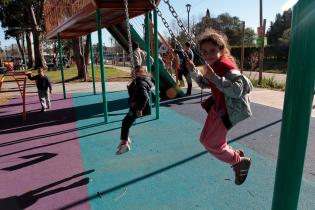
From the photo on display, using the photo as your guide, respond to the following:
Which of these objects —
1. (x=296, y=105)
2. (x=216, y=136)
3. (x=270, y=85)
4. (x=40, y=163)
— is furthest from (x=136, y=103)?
(x=270, y=85)

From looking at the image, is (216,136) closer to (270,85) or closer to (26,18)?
(270,85)

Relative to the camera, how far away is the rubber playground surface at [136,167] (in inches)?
147

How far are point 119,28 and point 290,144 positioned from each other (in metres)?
11.0

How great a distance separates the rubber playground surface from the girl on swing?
0.81 metres

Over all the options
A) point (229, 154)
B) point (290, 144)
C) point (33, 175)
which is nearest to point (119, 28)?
point (33, 175)

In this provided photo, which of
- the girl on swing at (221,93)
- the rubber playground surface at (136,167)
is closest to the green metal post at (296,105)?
the girl on swing at (221,93)

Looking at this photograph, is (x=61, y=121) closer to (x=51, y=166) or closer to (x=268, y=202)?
(x=51, y=166)

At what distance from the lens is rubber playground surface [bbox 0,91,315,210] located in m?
3.72

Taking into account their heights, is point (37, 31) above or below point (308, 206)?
above

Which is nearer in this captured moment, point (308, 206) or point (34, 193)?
point (308, 206)

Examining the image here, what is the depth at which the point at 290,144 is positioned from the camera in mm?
1966

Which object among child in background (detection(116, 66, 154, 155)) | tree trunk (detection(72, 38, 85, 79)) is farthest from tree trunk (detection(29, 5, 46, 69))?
child in background (detection(116, 66, 154, 155))

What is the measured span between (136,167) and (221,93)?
2.13m

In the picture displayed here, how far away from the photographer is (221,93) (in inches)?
123
